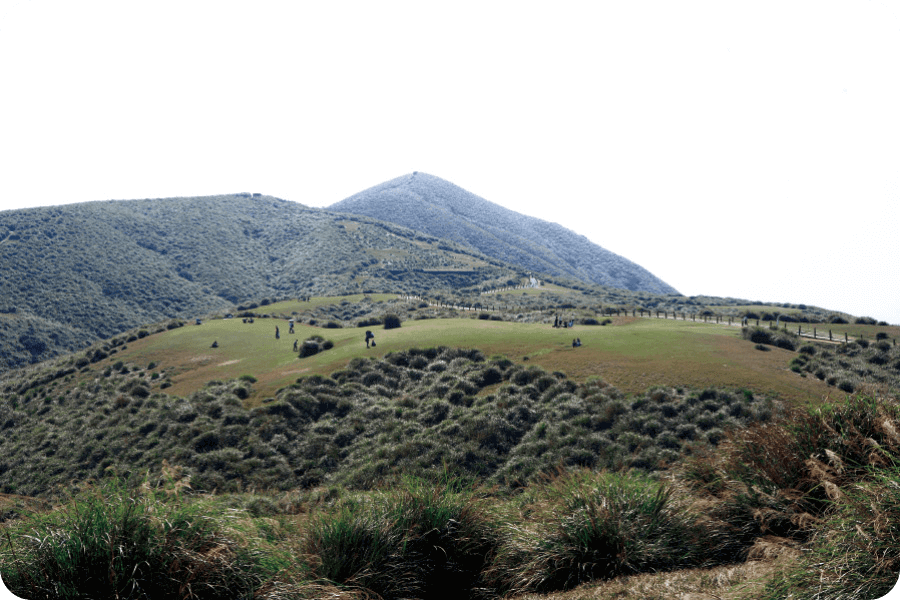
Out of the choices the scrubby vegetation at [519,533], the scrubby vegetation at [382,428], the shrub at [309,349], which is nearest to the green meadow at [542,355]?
the shrub at [309,349]

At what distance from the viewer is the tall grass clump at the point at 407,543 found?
16.2 ft

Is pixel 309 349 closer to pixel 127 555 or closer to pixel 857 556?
pixel 127 555

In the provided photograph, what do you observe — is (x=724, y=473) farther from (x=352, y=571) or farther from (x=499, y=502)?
(x=352, y=571)

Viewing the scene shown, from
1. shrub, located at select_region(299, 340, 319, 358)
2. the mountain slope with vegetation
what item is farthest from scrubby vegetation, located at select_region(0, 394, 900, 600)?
the mountain slope with vegetation

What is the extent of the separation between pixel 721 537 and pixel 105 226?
158m

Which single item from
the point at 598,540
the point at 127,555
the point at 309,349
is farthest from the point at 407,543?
the point at 309,349

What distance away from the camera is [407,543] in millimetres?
5430

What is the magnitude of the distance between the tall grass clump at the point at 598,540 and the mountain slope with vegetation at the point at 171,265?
290ft

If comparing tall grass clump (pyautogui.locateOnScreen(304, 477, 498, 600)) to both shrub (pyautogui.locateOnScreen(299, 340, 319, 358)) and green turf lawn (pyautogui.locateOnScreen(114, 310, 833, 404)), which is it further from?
shrub (pyautogui.locateOnScreen(299, 340, 319, 358))

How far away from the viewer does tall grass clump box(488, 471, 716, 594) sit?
16.1 feet

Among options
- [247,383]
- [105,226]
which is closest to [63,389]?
[247,383]

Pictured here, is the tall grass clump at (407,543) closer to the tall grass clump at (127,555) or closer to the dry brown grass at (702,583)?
the tall grass clump at (127,555)

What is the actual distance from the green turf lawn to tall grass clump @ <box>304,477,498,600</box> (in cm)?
1425

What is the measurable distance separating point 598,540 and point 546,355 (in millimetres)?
21938
